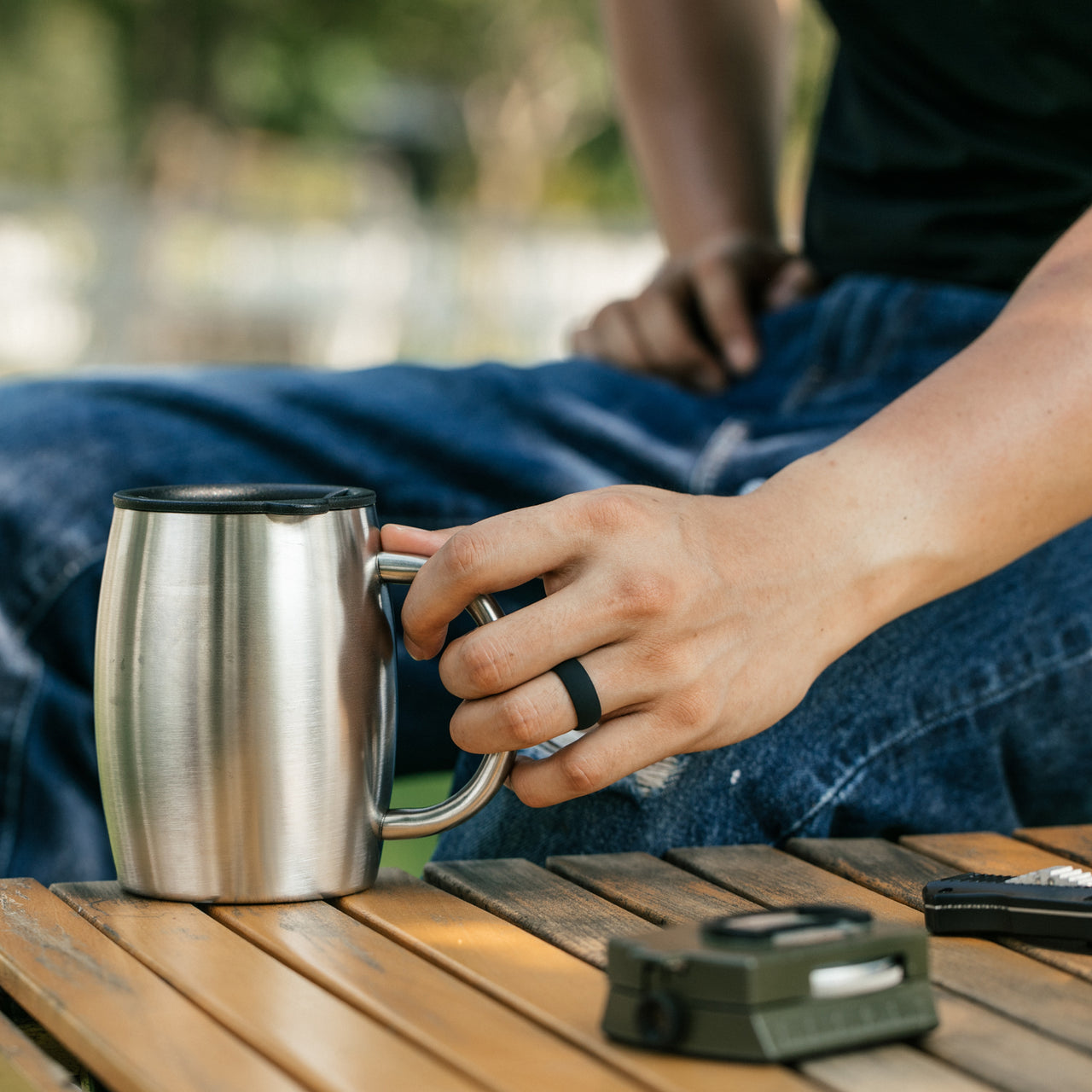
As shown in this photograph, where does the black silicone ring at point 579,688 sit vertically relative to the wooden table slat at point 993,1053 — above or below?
above

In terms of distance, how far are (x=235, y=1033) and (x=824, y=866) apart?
463 mm

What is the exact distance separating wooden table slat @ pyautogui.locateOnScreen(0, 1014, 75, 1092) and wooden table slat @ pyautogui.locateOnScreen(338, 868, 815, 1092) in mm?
208

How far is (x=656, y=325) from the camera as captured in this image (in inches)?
67.1

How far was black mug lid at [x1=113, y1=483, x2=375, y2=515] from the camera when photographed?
791 mm

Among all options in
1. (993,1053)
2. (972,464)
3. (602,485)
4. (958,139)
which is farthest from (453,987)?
(958,139)

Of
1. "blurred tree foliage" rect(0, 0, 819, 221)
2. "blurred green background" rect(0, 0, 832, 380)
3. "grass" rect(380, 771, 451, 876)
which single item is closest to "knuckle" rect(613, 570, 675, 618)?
"grass" rect(380, 771, 451, 876)

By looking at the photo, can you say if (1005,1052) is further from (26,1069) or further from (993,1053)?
(26,1069)

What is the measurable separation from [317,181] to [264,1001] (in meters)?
21.6

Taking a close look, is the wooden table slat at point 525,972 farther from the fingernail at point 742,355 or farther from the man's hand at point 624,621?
the fingernail at point 742,355

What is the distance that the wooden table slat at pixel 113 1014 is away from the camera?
0.58m

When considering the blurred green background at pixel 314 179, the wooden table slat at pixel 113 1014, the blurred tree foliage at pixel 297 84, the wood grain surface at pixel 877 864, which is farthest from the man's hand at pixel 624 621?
the blurred tree foliage at pixel 297 84

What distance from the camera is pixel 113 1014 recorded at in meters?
0.64

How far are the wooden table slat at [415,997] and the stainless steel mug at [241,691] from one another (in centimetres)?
4

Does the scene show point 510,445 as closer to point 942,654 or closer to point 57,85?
point 942,654
